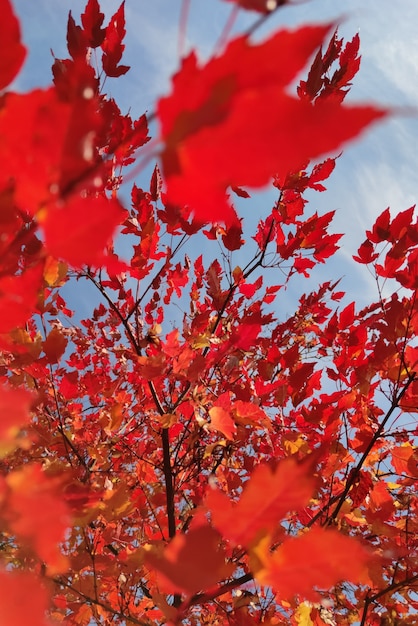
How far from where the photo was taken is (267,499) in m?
0.55

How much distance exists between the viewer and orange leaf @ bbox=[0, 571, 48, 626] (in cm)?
41

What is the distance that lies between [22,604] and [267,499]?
280mm

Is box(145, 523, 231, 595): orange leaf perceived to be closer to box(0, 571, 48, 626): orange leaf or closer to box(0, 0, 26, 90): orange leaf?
box(0, 571, 48, 626): orange leaf

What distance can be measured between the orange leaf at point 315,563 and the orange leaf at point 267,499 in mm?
41

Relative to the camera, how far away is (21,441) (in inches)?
23.2

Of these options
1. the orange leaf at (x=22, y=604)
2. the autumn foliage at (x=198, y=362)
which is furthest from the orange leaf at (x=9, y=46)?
the orange leaf at (x=22, y=604)

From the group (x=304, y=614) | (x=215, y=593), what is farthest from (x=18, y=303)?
(x=304, y=614)

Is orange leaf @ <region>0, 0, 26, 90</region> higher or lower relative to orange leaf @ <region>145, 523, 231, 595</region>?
higher

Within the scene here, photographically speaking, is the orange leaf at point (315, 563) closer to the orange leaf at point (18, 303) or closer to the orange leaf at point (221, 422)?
the orange leaf at point (18, 303)

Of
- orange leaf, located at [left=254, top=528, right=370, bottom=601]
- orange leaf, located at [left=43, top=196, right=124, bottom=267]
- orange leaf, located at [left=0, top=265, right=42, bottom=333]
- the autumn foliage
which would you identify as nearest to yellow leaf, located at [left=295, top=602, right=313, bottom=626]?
the autumn foliage

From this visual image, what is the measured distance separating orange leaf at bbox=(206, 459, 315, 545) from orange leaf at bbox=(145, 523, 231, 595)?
0.09 feet

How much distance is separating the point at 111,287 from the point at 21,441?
163cm

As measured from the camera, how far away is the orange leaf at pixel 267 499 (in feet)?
1.76

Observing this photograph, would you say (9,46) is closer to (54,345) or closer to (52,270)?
(52,270)
